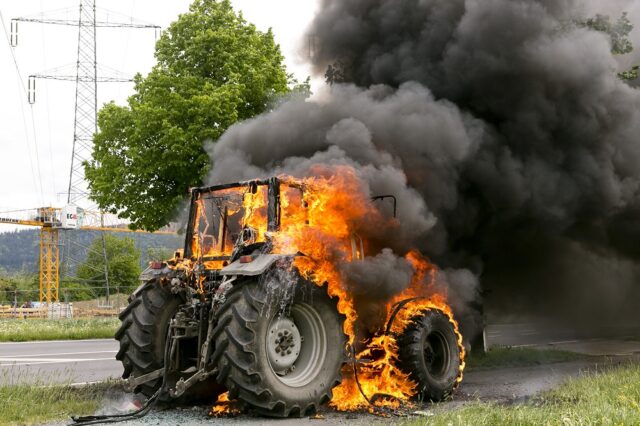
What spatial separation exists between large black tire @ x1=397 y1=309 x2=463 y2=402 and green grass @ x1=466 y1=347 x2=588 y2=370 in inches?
110

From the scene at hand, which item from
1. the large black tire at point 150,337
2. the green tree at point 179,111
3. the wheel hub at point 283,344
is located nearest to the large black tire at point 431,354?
the wheel hub at point 283,344

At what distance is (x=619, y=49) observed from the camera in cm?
1209

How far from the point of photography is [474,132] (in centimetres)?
1041

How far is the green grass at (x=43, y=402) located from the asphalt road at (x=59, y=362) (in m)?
0.65

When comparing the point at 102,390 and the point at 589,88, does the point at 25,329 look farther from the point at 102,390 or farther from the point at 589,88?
the point at 589,88

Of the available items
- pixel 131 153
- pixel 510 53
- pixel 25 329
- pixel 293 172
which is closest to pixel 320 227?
pixel 293 172

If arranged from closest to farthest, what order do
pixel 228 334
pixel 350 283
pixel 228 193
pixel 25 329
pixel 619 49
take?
pixel 228 334 < pixel 350 283 < pixel 228 193 < pixel 619 49 < pixel 25 329

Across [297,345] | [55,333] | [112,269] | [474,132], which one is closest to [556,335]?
[474,132]

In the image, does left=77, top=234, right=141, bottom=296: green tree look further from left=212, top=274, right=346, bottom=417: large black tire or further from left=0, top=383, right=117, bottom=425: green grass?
left=212, top=274, right=346, bottom=417: large black tire

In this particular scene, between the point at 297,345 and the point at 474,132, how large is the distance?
4.55 m

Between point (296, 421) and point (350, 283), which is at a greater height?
point (350, 283)

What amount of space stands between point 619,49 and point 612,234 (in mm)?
3278

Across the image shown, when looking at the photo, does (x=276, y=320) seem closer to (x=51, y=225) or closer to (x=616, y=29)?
(x=616, y=29)

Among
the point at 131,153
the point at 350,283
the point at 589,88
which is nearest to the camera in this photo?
the point at 350,283
